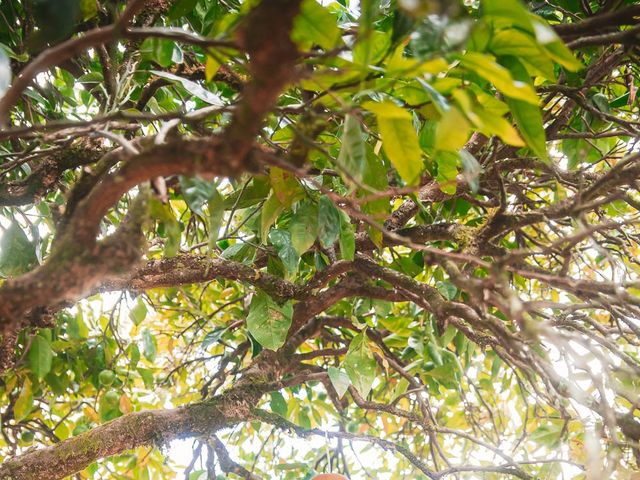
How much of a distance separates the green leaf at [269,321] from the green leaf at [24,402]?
865mm

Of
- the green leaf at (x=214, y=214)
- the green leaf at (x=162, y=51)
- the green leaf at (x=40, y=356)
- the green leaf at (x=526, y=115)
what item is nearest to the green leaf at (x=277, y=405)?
the green leaf at (x=40, y=356)

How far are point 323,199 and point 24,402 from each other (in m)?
1.18

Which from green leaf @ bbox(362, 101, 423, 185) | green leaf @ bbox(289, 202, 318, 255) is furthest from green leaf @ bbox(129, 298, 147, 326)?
green leaf @ bbox(362, 101, 423, 185)

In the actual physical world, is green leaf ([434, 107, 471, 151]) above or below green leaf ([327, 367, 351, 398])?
below

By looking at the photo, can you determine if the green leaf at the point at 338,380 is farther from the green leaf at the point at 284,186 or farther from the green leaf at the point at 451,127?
the green leaf at the point at 451,127

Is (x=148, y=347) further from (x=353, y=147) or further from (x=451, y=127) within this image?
(x=451, y=127)

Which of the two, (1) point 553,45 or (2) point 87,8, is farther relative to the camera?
(2) point 87,8

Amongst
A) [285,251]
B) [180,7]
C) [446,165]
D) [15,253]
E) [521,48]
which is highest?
[180,7]

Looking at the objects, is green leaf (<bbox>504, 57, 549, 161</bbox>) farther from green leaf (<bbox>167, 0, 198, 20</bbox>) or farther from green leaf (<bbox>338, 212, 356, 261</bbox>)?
green leaf (<bbox>167, 0, 198, 20</bbox>)

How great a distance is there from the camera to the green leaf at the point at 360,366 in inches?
42.9

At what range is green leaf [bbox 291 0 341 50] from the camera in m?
0.49

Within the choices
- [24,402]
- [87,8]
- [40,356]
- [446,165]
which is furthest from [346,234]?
[24,402]

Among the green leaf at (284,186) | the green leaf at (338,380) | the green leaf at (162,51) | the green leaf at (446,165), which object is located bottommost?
the green leaf at (338,380)

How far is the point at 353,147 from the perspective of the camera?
0.53 metres
